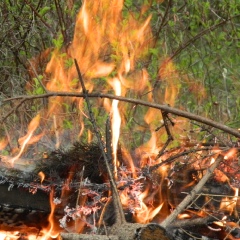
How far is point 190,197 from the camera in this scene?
258cm

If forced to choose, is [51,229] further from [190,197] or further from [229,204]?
[229,204]

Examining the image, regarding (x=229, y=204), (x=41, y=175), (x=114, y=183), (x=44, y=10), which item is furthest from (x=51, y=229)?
(x=44, y=10)

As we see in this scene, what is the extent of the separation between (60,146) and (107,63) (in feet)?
5.56

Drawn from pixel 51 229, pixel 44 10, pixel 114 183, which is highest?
pixel 44 10

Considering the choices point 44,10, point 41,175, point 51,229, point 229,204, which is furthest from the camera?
point 44,10

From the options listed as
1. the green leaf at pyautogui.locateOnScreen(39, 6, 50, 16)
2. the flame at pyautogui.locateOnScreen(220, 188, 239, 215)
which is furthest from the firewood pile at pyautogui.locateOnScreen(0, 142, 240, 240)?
the green leaf at pyautogui.locateOnScreen(39, 6, 50, 16)

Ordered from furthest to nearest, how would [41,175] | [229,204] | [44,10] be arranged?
[44,10] → [41,175] → [229,204]

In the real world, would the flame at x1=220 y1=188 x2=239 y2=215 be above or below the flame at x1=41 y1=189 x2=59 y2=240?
above

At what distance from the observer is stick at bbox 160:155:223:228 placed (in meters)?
2.47

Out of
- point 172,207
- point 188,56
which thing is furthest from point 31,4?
point 172,207

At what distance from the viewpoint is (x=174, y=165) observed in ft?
9.59

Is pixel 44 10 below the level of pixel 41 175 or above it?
above

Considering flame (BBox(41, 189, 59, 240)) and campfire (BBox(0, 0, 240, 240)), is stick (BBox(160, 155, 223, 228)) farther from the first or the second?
flame (BBox(41, 189, 59, 240))

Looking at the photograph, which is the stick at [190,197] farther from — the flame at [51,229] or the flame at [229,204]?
the flame at [51,229]
